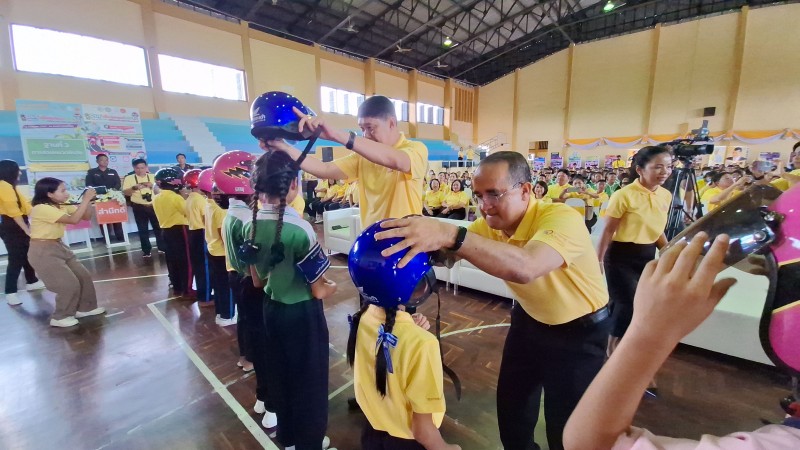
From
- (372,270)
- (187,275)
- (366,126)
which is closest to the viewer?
(372,270)

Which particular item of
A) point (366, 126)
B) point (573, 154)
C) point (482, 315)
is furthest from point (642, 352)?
point (573, 154)

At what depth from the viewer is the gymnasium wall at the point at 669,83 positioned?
43.4 ft

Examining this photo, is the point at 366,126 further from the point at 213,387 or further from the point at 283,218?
the point at 213,387

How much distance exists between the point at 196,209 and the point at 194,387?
1.86 meters

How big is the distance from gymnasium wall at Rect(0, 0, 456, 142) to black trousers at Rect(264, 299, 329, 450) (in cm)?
1096

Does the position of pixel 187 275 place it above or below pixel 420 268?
below

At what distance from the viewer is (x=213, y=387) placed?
8.34 feet

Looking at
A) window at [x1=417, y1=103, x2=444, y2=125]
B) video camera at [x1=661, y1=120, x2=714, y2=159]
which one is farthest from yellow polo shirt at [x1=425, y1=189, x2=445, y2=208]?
window at [x1=417, y1=103, x2=444, y2=125]

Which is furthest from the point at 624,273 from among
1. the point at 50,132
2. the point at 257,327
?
the point at 50,132

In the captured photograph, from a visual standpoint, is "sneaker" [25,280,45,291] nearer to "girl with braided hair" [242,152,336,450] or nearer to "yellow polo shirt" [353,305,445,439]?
"girl with braided hair" [242,152,336,450]

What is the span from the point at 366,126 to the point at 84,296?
4155mm

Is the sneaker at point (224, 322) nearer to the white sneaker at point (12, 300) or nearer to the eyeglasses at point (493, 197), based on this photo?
the white sneaker at point (12, 300)

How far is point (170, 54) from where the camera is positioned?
1030 centimetres

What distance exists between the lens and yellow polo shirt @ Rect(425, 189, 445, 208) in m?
8.23
